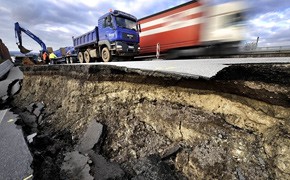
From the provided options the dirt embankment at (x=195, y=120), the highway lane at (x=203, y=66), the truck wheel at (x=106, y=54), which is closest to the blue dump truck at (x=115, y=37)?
the truck wheel at (x=106, y=54)

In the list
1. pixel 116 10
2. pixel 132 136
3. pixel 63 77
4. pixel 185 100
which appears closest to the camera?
pixel 185 100

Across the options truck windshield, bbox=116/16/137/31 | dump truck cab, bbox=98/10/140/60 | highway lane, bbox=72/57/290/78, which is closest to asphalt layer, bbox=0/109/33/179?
highway lane, bbox=72/57/290/78

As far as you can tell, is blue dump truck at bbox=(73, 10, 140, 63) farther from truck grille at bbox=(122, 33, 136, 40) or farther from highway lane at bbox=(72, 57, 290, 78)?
highway lane at bbox=(72, 57, 290, 78)

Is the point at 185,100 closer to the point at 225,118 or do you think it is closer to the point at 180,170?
the point at 225,118

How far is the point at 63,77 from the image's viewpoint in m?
6.23

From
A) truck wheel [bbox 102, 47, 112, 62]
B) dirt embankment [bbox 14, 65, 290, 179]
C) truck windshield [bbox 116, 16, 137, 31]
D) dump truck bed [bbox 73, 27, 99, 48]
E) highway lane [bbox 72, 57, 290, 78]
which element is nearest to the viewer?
dirt embankment [bbox 14, 65, 290, 179]

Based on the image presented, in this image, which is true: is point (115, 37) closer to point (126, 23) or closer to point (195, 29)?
point (126, 23)

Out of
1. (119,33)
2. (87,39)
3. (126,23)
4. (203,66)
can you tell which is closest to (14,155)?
(203,66)

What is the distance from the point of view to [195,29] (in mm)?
7527

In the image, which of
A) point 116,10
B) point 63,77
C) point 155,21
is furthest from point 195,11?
point 63,77

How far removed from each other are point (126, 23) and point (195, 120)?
858cm

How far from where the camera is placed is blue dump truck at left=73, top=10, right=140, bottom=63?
9.48 m

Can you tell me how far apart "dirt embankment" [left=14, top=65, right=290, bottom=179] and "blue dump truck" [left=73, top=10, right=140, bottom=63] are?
5.39 metres

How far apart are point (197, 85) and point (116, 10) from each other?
833cm
